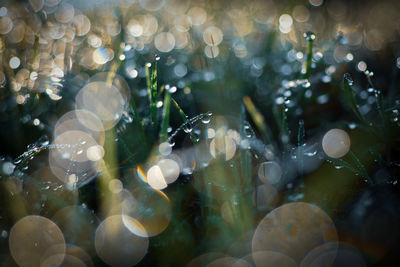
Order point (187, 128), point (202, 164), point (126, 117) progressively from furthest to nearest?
1. point (126, 117)
2. point (187, 128)
3. point (202, 164)

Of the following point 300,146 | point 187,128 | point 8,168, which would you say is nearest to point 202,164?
point 187,128

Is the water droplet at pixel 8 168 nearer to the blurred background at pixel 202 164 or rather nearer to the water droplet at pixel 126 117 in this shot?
the blurred background at pixel 202 164

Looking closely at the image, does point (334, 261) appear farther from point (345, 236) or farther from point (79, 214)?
point (79, 214)

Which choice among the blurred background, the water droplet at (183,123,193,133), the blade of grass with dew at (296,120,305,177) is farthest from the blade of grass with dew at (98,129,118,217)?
the blade of grass with dew at (296,120,305,177)

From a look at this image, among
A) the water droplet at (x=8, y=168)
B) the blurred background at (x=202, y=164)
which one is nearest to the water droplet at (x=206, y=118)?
the blurred background at (x=202, y=164)

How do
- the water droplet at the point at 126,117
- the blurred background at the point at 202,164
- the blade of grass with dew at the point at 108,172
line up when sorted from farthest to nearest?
the water droplet at the point at 126,117 < the blade of grass with dew at the point at 108,172 < the blurred background at the point at 202,164

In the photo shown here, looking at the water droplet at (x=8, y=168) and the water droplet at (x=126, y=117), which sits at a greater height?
the water droplet at (x=126, y=117)

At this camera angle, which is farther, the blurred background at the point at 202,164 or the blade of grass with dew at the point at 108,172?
the blade of grass with dew at the point at 108,172

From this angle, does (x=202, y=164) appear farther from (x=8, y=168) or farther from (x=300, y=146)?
(x=8, y=168)

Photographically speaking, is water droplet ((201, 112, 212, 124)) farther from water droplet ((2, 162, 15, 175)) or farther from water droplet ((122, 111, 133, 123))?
water droplet ((2, 162, 15, 175))
